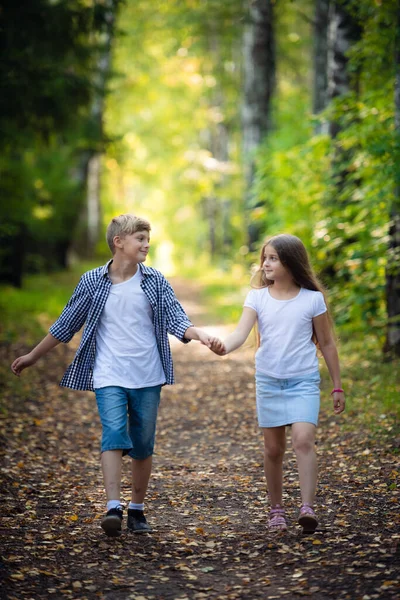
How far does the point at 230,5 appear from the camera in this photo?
18609 mm

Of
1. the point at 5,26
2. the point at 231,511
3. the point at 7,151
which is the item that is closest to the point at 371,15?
the point at 5,26

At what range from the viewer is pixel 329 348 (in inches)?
195

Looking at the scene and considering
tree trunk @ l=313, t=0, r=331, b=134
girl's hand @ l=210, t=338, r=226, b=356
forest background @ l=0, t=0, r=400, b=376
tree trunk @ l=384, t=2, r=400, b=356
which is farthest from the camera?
tree trunk @ l=313, t=0, r=331, b=134

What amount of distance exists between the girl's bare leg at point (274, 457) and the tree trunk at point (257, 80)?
14.2 m

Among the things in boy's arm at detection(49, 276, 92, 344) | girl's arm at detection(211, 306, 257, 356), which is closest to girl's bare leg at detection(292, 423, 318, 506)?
girl's arm at detection(211, 306, 257, 356)

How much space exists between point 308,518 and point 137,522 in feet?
3.65

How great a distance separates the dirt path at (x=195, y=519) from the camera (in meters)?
4.11

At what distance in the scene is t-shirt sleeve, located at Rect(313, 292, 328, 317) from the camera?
4.91 metres

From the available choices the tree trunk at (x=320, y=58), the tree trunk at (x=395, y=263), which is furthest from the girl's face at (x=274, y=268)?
the tree trunk at (x=320, y=58)

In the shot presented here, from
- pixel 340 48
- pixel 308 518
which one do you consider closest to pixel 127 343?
pixel 308 518

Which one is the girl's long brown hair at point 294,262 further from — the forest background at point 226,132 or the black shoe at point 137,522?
the forest background at point 226,132

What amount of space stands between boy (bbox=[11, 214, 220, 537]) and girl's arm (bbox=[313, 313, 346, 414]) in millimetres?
678

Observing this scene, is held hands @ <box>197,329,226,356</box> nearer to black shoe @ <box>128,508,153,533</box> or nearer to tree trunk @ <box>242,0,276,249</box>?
black shoe @ <box>128,508,153,533</box>

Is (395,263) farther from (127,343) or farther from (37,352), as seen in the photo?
(37,352)
